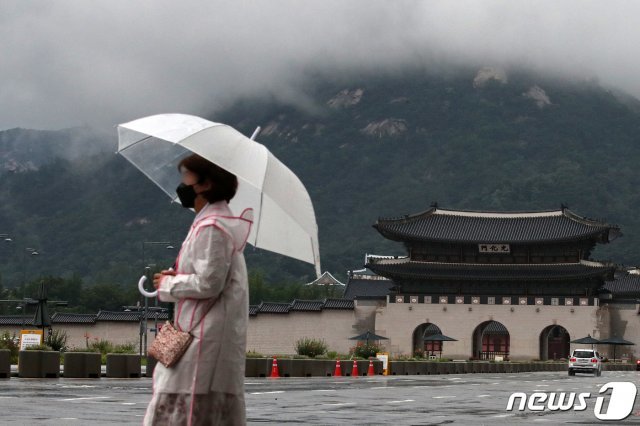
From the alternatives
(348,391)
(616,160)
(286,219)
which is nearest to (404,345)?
(348,391)

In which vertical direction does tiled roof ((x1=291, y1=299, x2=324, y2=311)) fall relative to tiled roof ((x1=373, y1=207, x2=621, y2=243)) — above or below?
below

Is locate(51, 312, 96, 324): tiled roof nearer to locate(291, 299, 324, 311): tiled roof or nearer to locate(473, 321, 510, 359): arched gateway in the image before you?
locate(291, 299, 324, 311): tiled roof

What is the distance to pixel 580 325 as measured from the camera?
85875mm

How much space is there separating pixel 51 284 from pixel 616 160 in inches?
4290

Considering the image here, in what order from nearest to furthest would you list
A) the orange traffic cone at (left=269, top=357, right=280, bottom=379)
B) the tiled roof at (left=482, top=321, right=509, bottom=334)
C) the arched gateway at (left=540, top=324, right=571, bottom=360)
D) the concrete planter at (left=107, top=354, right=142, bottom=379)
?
the concrete planter at (left=107, top=354, right=142, bottom=379), the orange traffic cone at (left=269, top=357, right=280, bottom=379), the tiled roof at (left=482, top=321, right=509, bottom=334), the arched gateway at (left=540, top=324, right=571, bottom=360)

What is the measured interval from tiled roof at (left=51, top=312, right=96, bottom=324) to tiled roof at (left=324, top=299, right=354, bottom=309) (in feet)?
55.7

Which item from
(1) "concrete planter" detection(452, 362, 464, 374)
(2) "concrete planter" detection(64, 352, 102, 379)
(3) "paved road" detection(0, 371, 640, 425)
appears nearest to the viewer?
(3) "paved road" detection(0, 371, 640, 425)

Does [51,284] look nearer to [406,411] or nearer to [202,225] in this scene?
[406,411]

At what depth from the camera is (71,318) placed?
8394cm

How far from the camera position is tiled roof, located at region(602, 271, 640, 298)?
9394 cm

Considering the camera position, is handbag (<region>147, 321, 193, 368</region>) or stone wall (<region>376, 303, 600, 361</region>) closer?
handbag (<region>147, 321, 193, 368</region>)

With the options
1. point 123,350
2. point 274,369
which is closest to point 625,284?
point 274,369

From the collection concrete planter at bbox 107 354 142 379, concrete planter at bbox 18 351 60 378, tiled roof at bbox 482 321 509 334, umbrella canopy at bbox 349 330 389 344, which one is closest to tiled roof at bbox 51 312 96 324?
umbrella canopy at bbox 349 330 389 344

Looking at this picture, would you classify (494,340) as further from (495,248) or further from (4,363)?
(4,363)
